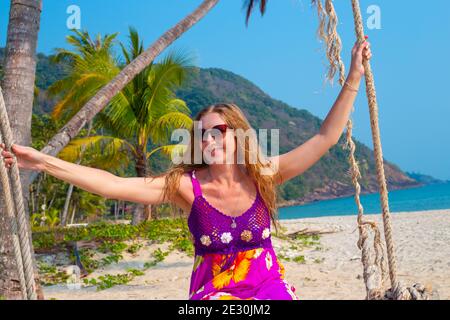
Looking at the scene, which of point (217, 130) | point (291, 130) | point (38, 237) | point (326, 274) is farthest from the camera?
point (291, 130)

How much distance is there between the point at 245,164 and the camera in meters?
2.41

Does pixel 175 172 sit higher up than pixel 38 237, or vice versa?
pixel 175 172

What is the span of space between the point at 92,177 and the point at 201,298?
2.08 feet

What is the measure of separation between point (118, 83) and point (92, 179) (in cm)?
379

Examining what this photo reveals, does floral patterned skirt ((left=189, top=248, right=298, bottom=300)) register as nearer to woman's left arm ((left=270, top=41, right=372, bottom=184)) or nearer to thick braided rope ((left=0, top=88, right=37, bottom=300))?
woman's left arm ((left=270, top=41, right=372, bottom=184))

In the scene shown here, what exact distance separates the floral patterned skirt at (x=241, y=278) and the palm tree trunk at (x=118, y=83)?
8.89 feet

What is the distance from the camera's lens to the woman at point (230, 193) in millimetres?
2115

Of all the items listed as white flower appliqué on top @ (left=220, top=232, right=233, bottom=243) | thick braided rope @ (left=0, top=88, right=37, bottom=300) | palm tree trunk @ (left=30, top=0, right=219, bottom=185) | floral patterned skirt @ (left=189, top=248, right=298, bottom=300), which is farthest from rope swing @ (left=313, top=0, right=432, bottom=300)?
palm tree trunk @ (left=30, top=0, right=219, bottom=185)

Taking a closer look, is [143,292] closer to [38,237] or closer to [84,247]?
[84,247]

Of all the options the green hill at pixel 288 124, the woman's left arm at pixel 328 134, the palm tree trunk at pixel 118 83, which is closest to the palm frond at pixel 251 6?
the palm tree trunk at pixel 118 83

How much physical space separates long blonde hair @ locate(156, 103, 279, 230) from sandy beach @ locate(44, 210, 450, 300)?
416cm

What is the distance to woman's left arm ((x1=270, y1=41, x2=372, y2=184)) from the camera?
2348 mm

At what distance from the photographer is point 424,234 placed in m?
11.2
